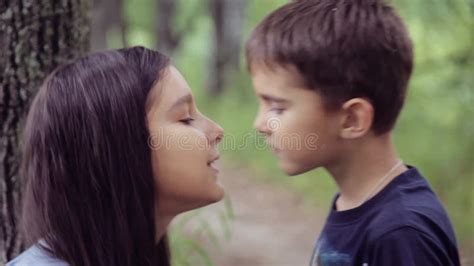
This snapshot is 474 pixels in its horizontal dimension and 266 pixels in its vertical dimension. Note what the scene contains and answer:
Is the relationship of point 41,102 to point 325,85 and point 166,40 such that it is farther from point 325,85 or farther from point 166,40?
point 166,40

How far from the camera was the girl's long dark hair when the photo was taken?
1734mm

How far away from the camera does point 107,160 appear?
1742mm

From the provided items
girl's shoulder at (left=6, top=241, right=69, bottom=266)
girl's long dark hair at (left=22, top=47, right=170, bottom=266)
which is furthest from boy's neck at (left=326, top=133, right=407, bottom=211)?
girl's shoulder at (left=6, top=241, right=69, bottom=266)

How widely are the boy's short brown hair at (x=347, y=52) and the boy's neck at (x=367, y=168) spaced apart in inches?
1.8

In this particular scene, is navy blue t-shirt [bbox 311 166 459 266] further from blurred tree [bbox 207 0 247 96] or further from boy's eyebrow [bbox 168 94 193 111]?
blurred tree [bbox 207 0 247 96]

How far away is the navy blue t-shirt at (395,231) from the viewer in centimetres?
168

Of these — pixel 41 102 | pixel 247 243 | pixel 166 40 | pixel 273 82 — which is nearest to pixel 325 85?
pixel 273 82

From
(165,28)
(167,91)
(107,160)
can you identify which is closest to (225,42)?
(165,28)

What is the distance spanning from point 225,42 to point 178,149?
34.7 feet

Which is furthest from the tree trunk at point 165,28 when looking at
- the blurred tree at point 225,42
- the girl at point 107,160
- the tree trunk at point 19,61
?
the girl at point 107,160

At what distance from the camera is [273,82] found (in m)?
1.91

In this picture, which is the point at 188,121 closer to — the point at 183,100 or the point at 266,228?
the point at 183,100

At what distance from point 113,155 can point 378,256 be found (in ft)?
2.23

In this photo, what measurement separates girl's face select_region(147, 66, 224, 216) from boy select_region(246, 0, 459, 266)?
0.65ft
